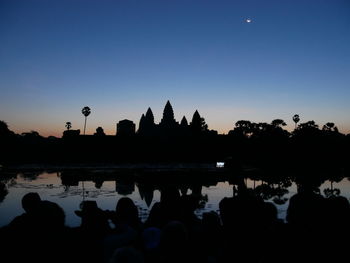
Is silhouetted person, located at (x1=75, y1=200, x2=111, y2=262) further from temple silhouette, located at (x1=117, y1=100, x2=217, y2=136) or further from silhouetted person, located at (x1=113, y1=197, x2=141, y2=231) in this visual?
temple silhouette, located at (x1=117, y1=100, x2=217, y2=136)

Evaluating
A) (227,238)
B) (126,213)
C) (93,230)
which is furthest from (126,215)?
(227,238)

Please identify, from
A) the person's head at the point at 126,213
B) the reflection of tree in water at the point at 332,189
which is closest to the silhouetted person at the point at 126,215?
the person's head at the point at 126,213

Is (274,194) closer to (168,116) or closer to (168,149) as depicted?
(168,149)

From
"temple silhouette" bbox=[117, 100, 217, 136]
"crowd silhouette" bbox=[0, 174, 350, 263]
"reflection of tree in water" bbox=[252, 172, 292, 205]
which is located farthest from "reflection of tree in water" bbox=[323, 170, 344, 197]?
"temple silhouette" bbox=[117, 100, 217, 136]

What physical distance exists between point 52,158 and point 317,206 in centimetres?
8072

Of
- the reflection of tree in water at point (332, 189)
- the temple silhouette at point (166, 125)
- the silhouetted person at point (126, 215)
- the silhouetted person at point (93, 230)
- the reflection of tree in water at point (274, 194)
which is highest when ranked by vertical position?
the temple silhouette at point (166, 125)

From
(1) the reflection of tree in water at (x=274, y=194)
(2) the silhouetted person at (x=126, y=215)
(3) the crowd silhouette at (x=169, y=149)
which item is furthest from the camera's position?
(3) the crowd silhouette at (x=169, y=149)

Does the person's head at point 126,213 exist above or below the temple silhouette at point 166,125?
below

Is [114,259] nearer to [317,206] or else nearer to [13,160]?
[317,206]

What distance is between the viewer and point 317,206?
383cm

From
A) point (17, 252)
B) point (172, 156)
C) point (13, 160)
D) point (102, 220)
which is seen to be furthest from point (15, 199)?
point (172, 156)

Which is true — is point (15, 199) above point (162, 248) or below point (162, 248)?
below

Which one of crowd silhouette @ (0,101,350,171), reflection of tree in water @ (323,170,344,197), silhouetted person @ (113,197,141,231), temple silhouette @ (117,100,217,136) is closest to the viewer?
silhouetted person @ (113,197,141,231)

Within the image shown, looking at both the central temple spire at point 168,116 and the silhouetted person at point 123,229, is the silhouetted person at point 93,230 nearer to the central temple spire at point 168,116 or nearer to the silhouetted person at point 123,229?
the silhouetted person at point 123,229
